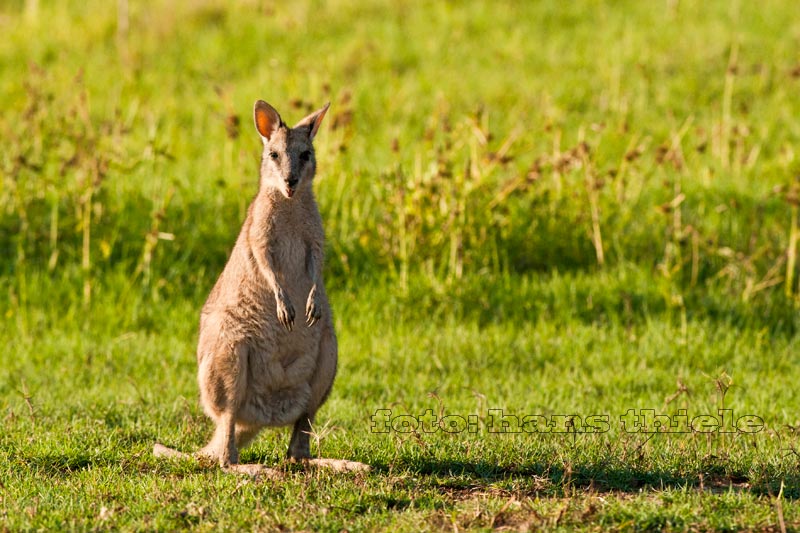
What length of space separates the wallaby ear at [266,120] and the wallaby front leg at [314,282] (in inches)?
23.1

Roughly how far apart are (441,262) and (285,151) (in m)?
3.70

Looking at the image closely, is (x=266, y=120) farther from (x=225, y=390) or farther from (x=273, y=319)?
→ (x=225, y=390)

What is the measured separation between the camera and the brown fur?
5.29 metres

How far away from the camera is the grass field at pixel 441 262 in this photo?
16.6ft

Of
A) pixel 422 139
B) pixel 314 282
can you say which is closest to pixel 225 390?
pixel 314 282

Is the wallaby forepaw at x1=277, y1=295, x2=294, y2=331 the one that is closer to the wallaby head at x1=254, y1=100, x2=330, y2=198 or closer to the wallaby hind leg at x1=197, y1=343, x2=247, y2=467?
the wallaby hind leg at x1=197, y1=343, x2=247, y2=467

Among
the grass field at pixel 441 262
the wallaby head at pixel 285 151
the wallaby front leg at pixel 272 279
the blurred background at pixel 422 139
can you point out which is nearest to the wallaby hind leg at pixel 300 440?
the grass field at pixel 441 262

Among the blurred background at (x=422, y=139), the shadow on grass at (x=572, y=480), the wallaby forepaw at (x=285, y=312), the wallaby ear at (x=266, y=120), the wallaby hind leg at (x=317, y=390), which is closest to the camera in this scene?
the shadow on grass at (x=572, y=480)

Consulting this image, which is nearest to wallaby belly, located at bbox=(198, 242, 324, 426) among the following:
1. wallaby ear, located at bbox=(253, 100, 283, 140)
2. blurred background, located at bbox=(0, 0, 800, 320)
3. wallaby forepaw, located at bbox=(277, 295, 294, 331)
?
wallaby forepaw, located at bbox=(277, 295, 294, 331)

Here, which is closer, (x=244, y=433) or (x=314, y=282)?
(x=314, y=282)

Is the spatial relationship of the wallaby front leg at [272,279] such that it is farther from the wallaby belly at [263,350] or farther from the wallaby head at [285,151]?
the wallaby head at [285,151]

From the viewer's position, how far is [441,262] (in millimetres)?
8836

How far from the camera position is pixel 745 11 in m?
14.1

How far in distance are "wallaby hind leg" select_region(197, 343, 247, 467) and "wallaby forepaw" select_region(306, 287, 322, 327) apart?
0.33m
